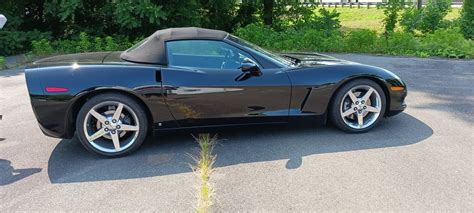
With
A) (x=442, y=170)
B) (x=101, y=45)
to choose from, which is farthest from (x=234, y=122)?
(x=101, y=45)

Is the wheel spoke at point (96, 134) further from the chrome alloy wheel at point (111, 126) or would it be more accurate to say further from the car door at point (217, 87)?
the car door at point (217, 87)

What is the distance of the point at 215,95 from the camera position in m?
3.80

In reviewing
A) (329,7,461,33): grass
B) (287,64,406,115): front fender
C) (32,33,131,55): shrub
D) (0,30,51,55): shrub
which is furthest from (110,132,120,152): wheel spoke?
(329,7,461,33): grass

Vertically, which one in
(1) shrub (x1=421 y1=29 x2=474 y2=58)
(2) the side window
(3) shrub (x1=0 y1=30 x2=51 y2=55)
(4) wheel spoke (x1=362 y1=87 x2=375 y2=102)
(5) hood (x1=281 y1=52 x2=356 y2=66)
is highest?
(3) shrub (x1=0 y1=30 x2=51 y2=55)

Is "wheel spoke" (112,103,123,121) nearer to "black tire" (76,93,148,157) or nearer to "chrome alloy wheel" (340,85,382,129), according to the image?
"black tire" (76,93,148,157)

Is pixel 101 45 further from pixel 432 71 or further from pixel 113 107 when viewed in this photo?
pixel 432 71

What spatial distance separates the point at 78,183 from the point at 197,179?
102 cm

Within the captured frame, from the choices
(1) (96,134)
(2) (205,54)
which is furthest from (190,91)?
(1) (96,134)

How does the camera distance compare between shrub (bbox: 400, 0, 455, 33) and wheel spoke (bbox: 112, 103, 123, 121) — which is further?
shrub (bbox: 400, 0, 455, 33)

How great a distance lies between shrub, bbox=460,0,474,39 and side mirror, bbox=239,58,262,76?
924cm

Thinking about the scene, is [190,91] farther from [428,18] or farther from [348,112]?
[428,18]

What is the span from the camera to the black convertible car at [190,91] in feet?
11.9

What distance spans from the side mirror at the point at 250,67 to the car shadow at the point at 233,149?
704mm

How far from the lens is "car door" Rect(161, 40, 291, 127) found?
12.3 ft
